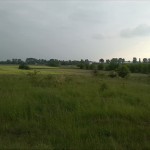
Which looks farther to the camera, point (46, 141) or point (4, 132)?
point (4, 132)

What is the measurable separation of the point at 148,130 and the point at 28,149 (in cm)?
285

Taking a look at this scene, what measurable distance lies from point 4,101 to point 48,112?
6.03 feet

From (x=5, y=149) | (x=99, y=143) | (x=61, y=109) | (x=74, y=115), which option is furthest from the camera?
(x=61, y=109)

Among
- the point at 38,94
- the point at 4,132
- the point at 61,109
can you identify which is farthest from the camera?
the point at 38,94

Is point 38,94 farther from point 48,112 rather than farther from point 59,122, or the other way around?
point 59,122

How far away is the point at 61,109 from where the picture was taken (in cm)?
841

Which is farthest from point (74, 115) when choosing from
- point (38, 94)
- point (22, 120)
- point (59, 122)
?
point (38, 94)

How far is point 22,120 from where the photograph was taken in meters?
6.96

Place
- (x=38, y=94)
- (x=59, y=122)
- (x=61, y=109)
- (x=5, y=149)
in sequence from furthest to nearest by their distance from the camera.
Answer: (x=38, y=94) < (x=61, y=109) < (x=59, y=122) < (x=5, y=149)

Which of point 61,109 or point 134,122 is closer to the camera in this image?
point 134,122

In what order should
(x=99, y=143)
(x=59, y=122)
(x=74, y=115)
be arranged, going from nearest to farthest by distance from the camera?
(x=99, y=143)
(x=59, y=122)
(x=74, y=115)

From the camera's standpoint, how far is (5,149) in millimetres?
4828

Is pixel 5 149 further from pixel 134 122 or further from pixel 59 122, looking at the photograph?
pixel 134 122

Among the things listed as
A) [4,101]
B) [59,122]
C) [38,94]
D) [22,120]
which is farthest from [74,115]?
[38,94]
